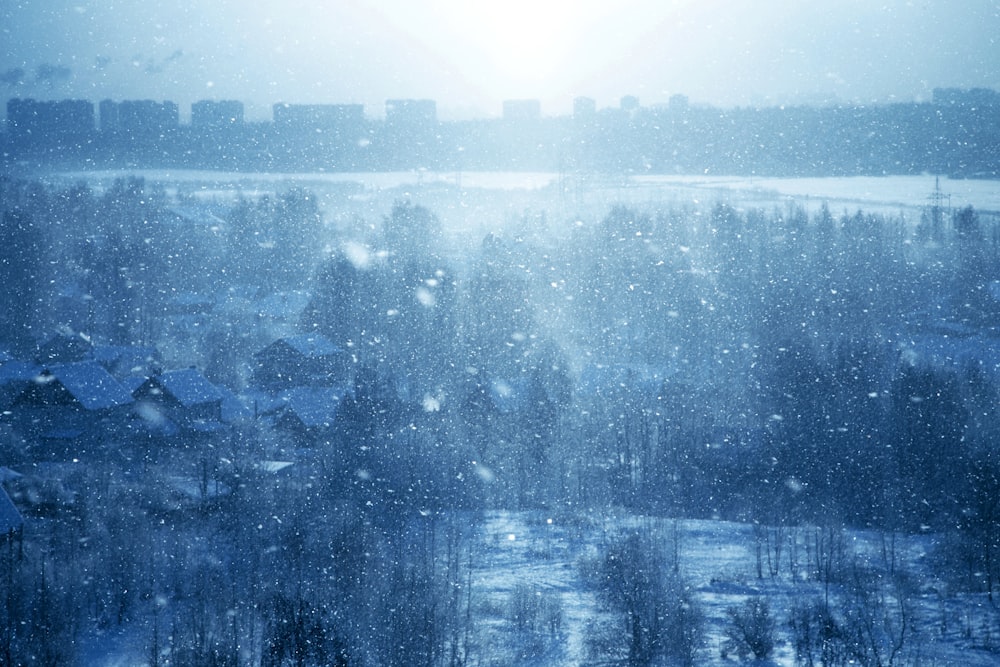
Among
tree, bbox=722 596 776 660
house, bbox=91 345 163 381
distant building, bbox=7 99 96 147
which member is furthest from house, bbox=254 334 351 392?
tree, bbox=722 596 776 660

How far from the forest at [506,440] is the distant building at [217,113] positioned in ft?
5.89

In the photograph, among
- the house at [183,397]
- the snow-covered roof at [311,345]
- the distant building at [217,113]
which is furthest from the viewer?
the distant building at [217,113]

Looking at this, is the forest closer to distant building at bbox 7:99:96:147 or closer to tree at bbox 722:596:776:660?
tree at bbox 722:596:776:660

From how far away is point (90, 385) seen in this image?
22.6 ft

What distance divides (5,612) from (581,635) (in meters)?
2.41

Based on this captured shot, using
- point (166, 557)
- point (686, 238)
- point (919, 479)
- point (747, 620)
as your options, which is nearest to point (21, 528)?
point (166, 557)

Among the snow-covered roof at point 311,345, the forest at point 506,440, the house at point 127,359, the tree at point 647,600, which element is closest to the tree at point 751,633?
the forest at point 506,440

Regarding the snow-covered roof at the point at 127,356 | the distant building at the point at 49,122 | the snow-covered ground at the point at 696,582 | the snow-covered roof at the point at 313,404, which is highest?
the distant building at the point at 49,122

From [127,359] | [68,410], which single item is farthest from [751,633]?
[127,359]

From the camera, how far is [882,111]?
9656 millimetres

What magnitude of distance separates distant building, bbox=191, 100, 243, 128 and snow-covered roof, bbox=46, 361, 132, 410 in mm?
5731

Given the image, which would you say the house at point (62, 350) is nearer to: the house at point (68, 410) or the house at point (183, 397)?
the house at point (68, 410)

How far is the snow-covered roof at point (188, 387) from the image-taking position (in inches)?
274

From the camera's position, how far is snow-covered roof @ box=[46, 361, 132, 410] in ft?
22.2
